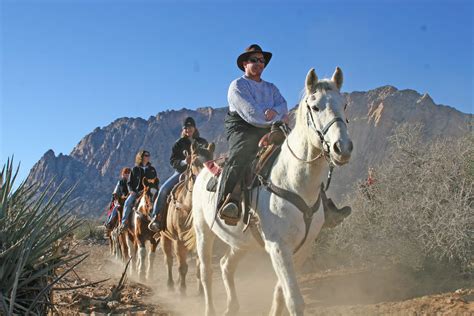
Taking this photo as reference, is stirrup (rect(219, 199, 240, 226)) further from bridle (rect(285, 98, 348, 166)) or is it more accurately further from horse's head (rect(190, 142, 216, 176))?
horse's head (rect(190, 142, 216, 176))

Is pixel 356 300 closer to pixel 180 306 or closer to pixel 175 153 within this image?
pixel 180 306

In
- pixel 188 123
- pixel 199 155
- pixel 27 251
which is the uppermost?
pixel 188 123

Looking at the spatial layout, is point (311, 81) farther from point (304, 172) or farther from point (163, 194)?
point (163, 194)

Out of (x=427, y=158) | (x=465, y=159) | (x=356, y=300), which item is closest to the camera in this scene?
(x=356, y=300)

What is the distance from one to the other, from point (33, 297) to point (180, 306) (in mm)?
4276

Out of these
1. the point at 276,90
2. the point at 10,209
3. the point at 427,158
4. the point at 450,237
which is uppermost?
the point at 276,90

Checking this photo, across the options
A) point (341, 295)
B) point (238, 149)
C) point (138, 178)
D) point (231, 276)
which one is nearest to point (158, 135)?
point (138, 178)

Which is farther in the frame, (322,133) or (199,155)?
(199,155)

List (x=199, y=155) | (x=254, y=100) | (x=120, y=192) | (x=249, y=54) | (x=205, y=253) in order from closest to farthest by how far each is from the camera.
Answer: (x=254, y=100) < (x=249, y=54) < (x=205, y=253) < (x=199, y=155) < (x=120, y=192)

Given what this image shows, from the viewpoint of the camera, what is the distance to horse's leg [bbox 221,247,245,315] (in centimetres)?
598

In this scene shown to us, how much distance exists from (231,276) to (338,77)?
3080mm

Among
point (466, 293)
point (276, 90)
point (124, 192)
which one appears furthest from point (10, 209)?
point (124, 192)

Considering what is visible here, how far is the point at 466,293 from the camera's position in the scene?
268 inches

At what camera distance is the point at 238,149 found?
17.6 ft
